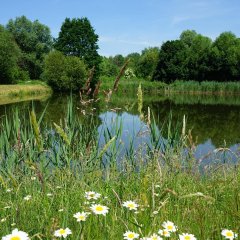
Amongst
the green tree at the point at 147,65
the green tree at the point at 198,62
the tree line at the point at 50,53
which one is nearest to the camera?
the tree line at the point at 50,53

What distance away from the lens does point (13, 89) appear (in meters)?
37.2

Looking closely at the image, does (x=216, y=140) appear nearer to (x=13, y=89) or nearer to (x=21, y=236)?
(x=21, y=236)

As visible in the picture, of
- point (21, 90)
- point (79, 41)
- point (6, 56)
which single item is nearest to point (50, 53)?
point (6, 56)

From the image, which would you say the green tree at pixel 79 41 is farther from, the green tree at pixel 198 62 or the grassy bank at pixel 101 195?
the grassy bank at pixel 101 195

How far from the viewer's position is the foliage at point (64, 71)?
1719 inches

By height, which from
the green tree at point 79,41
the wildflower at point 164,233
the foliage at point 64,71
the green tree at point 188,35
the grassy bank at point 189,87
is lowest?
the grassy bank at point 189,87

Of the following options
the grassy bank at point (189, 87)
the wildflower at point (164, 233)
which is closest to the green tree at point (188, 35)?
the grassy bank at point (189, 87)

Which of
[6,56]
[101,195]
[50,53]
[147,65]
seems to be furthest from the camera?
[147,65]

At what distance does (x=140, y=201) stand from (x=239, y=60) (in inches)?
2128

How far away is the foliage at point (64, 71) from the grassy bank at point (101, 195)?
3894 centimetres

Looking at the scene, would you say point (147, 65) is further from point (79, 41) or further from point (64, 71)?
point (64, 71)

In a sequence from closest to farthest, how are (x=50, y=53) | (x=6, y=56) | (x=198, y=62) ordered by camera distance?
1. (x=6, y=56)
2. (x=50, y=53)
3. (x=198, y=62)

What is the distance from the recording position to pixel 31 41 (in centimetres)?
6381

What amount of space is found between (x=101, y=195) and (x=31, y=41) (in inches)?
2576
